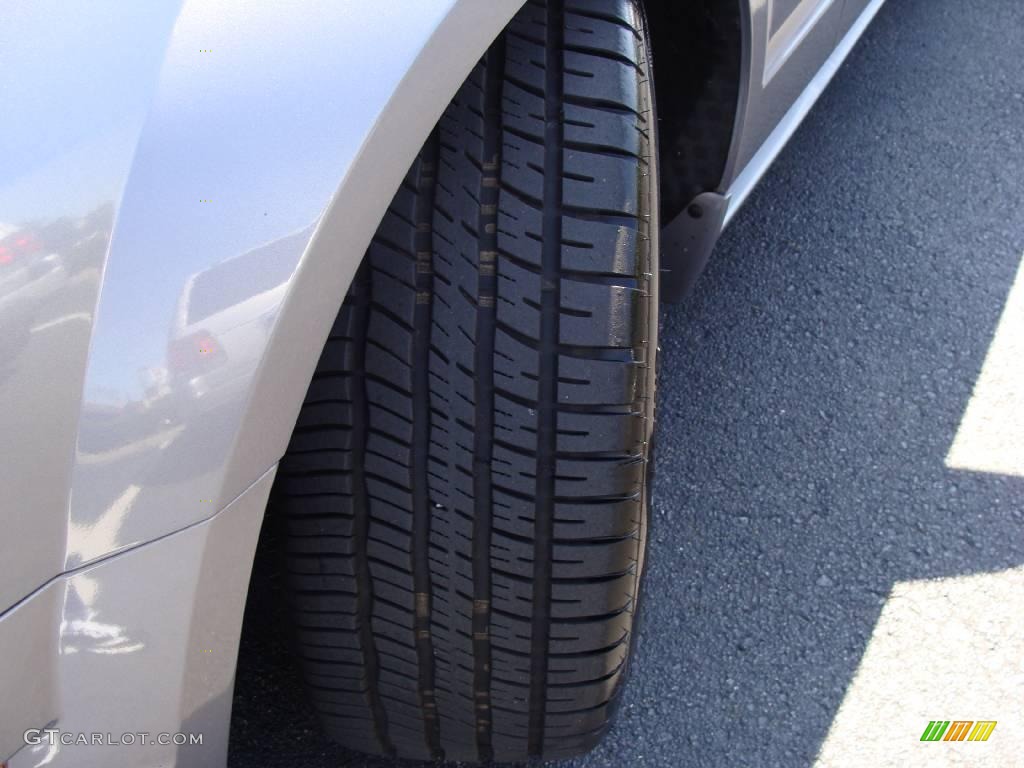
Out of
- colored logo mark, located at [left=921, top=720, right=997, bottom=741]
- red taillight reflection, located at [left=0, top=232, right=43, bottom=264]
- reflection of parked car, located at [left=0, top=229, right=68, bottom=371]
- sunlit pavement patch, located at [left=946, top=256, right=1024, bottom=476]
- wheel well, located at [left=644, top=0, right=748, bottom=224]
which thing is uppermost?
red taillight reflection, located at [left=0, top=232, right=43, bottom=264]

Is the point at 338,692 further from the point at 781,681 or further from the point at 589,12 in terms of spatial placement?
the point at 589,12

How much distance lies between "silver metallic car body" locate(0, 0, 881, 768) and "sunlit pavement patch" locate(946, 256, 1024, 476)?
→ 1.32m

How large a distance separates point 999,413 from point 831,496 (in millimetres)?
430

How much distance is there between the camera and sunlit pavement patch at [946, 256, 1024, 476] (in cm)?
176

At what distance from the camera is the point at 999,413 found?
6.10ft

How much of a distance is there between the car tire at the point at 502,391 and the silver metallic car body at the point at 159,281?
153mm

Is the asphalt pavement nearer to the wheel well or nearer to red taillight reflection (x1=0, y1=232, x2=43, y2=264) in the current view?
the wheel well

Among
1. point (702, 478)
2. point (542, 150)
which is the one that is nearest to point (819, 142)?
point (702, 478)

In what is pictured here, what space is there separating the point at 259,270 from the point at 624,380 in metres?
0.38

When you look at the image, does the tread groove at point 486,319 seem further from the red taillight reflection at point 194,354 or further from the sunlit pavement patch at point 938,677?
the sunlit pavement patch at point 938,677

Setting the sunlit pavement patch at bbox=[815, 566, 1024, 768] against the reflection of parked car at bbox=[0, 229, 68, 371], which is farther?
the sunlit pavement patch at bbox=[815, 566, 1024, 768]

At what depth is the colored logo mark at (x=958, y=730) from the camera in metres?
1.36

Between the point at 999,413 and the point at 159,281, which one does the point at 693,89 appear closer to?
the point at 999,413

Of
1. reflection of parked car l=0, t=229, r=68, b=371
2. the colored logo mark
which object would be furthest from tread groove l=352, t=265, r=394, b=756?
the colored logo mark
